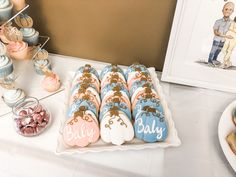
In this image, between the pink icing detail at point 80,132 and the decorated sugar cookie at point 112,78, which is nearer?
the pink icing detail at point 80,132

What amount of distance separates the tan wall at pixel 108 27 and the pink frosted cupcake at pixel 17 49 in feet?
0.53

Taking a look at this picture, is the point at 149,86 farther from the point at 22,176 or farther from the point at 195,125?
the point at 22,176

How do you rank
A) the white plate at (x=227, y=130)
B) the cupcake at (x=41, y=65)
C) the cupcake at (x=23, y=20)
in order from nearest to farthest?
1. the white plate at (x=227, y=130)
2. the cupcake at (x=23, y=20)
3. the cupcake at (x=41, y=65)

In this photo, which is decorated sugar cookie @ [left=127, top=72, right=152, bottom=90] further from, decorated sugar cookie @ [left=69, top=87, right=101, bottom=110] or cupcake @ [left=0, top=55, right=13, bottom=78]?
cupcake @ [left=0, top=55, right=13, bottom=78]

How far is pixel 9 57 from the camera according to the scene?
2.22 feet

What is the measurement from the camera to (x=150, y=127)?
2.03ft

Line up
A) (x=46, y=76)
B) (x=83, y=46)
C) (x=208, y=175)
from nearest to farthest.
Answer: (x=208, y=175) → (x=46, y=76) → (x=83, y=46)

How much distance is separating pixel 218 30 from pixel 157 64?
234mm

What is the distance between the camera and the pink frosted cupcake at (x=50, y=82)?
0.77 meters

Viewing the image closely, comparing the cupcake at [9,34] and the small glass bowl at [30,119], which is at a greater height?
the cupcake at [9,34]

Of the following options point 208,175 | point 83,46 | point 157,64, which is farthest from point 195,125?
point 83,46

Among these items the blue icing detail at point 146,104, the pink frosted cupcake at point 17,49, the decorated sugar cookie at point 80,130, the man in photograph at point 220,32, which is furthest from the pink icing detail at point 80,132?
the man in photograph at point 220,32

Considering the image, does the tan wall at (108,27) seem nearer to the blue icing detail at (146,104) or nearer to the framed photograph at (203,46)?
the framed photograph at (203,46)

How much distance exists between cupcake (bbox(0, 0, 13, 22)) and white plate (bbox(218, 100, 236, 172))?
57cm
